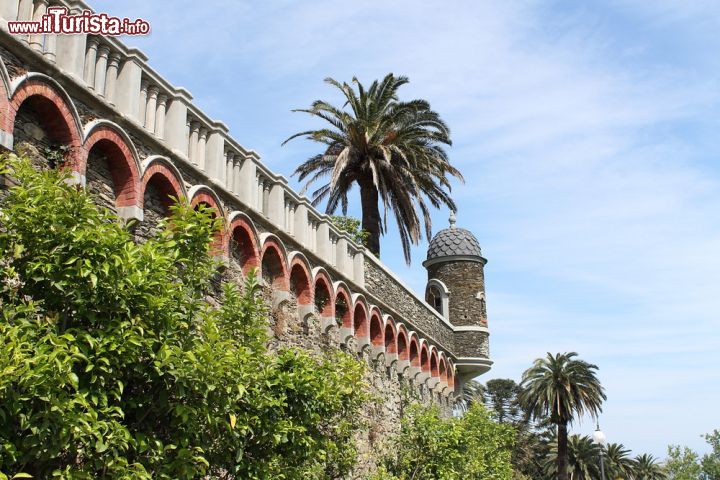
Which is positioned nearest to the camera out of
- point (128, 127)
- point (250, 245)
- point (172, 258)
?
point (172, 258)

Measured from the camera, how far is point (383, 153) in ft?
78.8

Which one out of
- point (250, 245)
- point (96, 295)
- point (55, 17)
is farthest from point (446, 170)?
point (96, 295)

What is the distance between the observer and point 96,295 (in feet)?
20.9

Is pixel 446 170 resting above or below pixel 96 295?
above

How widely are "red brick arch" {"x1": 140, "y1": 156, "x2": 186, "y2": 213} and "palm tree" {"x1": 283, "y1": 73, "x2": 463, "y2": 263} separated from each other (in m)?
13.4

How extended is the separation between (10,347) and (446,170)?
21013mm

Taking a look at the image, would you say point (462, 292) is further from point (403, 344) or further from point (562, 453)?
point (562, 453)

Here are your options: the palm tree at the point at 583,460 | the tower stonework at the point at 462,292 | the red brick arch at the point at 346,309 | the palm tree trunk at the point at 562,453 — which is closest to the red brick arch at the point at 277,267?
the red brick arch at the point at 346,309

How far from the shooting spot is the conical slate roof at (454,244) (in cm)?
3072

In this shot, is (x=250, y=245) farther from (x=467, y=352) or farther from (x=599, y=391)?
(x=599, y=391)

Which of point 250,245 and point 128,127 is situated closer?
point 128,127

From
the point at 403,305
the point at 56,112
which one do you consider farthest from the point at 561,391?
the point at 56,112

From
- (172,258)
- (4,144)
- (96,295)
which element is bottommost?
(96,295)

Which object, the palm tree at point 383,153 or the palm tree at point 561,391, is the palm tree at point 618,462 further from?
the palm tree at point 383,153
